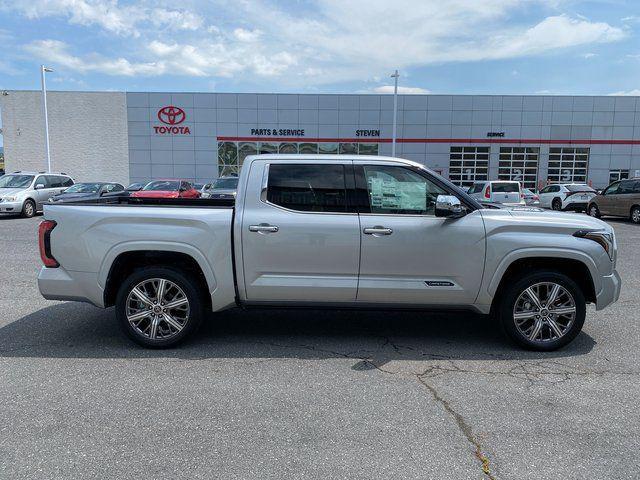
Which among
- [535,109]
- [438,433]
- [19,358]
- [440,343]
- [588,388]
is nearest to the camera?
[438,433]

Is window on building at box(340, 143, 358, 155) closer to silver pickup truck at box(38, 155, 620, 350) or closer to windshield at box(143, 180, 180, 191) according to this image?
windshield at box(143, 180, 180, 191)

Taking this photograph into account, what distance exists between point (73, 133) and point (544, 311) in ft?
125

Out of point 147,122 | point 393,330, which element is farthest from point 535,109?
point 393,330

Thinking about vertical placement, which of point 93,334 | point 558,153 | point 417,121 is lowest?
point 93,334

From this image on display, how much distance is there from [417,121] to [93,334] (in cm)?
3252

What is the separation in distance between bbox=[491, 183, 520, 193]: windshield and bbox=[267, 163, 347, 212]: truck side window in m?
18.2

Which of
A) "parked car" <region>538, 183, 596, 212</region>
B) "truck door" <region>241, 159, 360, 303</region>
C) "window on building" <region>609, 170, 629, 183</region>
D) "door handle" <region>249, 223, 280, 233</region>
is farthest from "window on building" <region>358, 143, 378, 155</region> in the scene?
"door handle" <region>249, 223, 280, 233</region>

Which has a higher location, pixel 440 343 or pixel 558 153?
pixel 558 153

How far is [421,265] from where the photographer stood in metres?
4.70

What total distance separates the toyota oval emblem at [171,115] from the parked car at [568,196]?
24681mm

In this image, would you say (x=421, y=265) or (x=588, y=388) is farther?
(x=421, y=265)

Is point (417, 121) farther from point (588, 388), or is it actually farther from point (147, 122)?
point (588, 388)

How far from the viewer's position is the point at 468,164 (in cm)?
3522

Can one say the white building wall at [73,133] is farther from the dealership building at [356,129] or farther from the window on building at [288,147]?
the window on building at [288,147]
